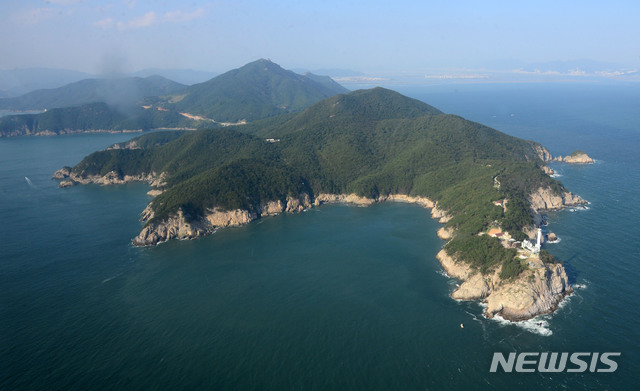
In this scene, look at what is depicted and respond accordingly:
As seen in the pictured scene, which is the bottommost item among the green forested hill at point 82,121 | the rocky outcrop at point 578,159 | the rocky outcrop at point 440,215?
the rocky outcrop at point 440,215

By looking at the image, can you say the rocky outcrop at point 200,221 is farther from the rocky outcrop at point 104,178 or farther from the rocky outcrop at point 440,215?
the rocky outcrop at point 104,178

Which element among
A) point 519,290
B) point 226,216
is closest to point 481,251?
point 519,290

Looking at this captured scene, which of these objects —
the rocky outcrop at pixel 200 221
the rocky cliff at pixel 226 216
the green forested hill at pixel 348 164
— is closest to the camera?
the rocky outcrop at pixel 200 221

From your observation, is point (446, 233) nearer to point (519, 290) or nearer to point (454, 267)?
point (454, 267)

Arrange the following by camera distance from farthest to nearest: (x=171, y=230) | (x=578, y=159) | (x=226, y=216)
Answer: (x=578, y=159)
(x=226, y=216)
(x=171, y=230)

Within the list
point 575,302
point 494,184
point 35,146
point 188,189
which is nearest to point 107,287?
point 188,189

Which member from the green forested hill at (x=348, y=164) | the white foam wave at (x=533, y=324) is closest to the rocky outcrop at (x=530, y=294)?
the white foam wave at (x=533, y=324)

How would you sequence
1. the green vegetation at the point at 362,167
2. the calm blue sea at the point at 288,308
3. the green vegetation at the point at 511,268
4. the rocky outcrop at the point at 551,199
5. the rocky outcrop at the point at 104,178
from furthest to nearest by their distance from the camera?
the rocky outcrop at the point at 104,178, the rocky outcrop at the point at 551,199, the green vegetation at the point at 362,167, the green vegetation at the point at 511,268, the calm blue sea at the point at 288,308

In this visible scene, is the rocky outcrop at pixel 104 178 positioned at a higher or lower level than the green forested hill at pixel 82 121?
lower
